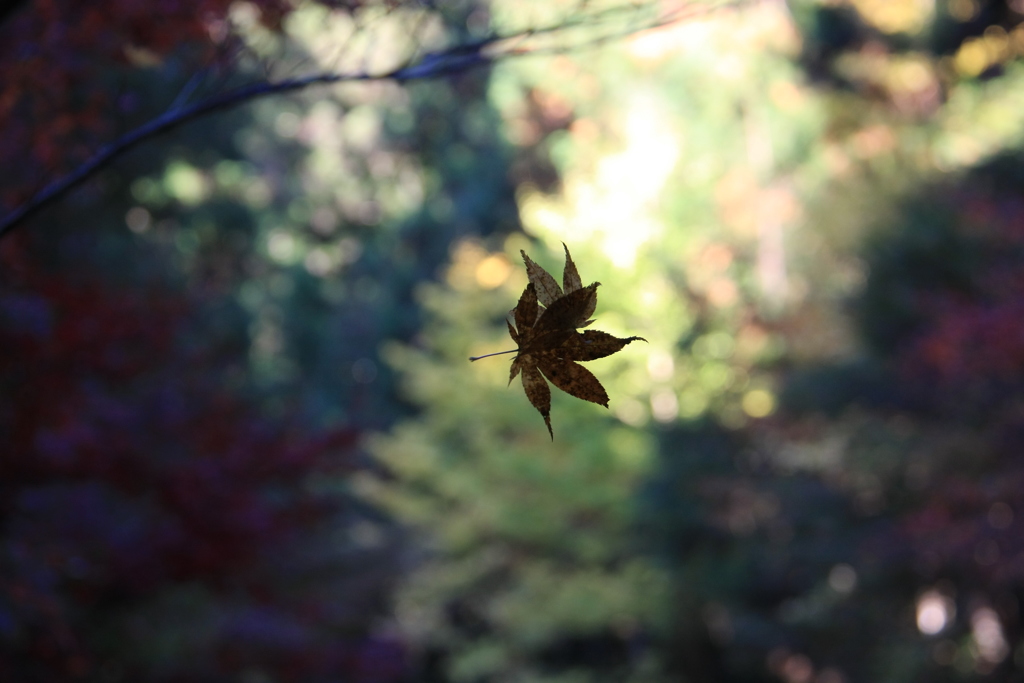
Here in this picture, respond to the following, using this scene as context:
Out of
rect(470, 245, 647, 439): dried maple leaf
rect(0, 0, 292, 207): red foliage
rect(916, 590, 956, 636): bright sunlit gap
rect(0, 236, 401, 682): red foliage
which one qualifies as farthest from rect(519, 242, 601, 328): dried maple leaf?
rect(916, 590, 956, 636): bright sunlit gap

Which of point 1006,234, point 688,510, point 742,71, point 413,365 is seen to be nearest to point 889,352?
point 1006,234

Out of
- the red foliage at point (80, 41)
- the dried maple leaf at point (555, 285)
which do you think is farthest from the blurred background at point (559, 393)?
the dried maple leaf at point (555, 285)

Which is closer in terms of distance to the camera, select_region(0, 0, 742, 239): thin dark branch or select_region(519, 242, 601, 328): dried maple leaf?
select_region(519, 242, 601, 328): dried maple leaf

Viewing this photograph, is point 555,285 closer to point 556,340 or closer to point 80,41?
point 556,340

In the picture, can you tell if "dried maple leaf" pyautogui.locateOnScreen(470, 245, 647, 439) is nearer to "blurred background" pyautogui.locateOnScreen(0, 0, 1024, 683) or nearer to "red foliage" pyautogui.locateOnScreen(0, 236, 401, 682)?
"blurred background" pyautogui.locateOnScreen(0, 0, 1024, 683)

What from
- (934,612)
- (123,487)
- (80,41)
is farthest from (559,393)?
(934,612)

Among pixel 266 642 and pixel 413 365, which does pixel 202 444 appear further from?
pixel 413 365
